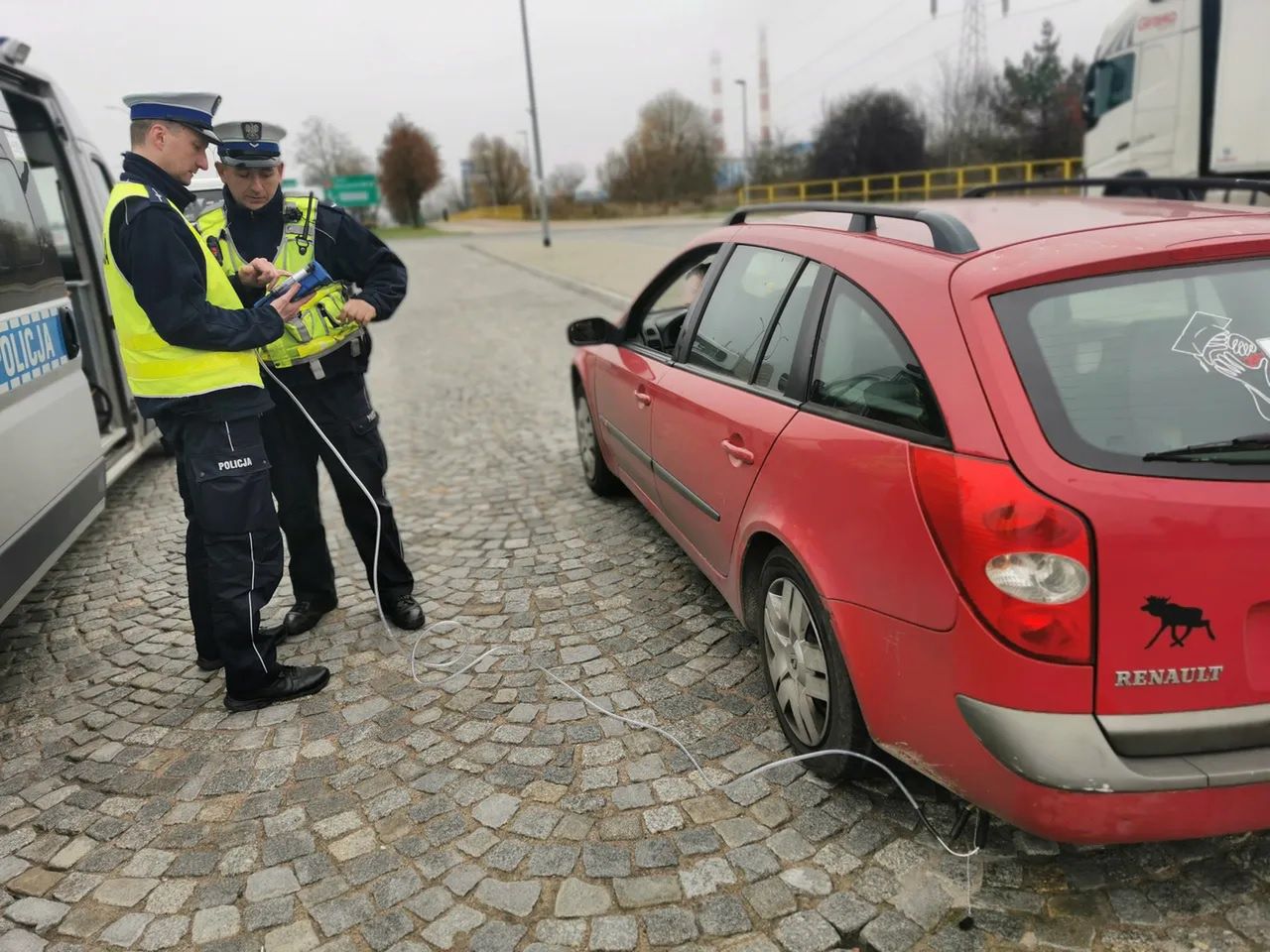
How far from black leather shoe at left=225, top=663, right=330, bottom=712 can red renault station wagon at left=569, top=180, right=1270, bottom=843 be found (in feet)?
6.42

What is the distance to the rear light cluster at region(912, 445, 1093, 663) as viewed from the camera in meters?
1.79

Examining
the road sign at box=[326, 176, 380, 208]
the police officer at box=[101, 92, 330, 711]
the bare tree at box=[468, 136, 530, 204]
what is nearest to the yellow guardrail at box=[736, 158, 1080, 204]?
the police officer at box=[101, 92, 330, 711]

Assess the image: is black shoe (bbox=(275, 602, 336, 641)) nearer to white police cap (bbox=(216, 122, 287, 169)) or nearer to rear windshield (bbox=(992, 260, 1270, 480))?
white police cap (bbox=(216, 122, 287, 169))

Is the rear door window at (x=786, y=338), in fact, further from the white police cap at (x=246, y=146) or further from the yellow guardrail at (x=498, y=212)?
the yellow guardrail at (x=498, y=212)

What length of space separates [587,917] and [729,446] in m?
1.46

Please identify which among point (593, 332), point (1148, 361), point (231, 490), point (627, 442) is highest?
point (1148, 361)

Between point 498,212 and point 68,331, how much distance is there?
8073 cm

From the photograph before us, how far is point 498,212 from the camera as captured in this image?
81.0 m

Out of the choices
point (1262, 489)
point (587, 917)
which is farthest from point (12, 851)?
point (1262, 489)

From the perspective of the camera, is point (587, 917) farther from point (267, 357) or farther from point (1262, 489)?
point (267, 357)

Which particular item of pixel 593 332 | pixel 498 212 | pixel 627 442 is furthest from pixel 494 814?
pixel 498 212

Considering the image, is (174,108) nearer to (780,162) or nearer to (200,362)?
(200,362)

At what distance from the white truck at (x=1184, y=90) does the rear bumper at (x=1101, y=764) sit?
9842 millimetres

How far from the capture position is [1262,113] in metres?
9.25
